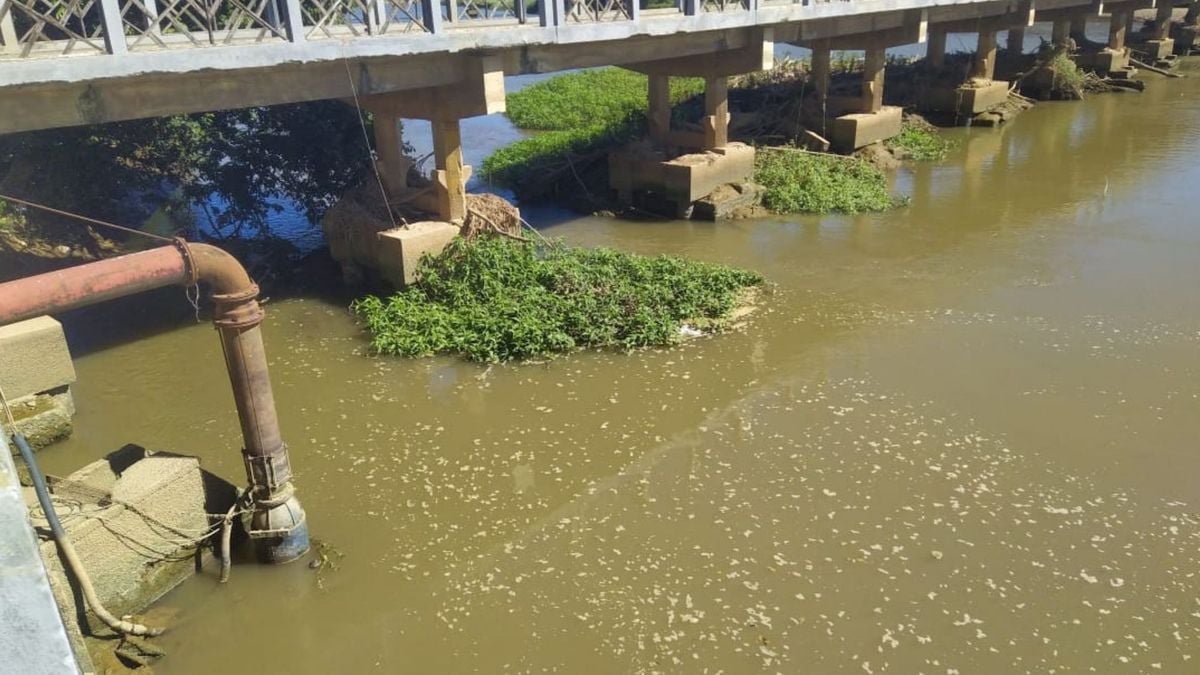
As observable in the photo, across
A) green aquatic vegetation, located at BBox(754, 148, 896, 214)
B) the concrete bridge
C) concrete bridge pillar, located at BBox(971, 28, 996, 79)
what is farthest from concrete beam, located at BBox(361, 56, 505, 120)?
concrete bridge pillar, located at BBox(971, 28, 996, 79)

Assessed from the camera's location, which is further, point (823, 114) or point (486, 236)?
point (823, 114)

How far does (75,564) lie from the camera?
16.1 feet

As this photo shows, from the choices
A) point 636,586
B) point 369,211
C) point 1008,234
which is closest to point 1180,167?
point 1008,234

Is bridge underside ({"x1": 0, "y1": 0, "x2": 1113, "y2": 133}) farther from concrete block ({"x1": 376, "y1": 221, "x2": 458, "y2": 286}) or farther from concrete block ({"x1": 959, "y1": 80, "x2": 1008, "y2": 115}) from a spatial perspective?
concrete block ({"x1": 959, "y1": 80, "x2": 1008, "y2": 115})

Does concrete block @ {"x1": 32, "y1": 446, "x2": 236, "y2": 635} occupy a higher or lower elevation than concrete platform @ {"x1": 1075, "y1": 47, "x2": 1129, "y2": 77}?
lower

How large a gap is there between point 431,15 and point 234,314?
4.80m

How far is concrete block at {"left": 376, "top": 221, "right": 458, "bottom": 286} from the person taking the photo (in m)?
10.8

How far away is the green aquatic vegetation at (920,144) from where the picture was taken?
1842 cm

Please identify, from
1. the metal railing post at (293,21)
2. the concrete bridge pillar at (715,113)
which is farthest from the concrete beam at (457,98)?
the concrete bridge pillar at (715,113)

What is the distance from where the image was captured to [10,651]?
87.0 inches

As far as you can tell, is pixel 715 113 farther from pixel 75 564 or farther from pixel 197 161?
pixel 75 564

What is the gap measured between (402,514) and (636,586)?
1920mm

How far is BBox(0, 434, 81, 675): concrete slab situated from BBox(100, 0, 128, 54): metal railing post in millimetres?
6081

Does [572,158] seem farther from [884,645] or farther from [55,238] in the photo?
[884,645]
